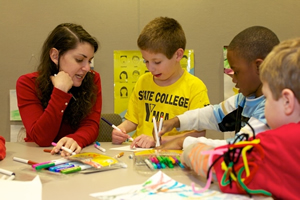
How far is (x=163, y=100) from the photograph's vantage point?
1741 millimetres

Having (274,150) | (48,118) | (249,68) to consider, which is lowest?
(48,118)

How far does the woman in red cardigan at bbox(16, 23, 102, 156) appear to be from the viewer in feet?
5.01

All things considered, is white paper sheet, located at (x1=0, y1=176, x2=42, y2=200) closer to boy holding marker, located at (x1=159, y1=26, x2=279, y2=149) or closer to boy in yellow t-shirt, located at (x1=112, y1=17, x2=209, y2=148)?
boy holding marker, located at (x1=159, y1=26, x2=279, y2=149)

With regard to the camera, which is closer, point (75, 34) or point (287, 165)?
point (287, 165)

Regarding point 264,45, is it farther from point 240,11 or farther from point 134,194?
point 240,11

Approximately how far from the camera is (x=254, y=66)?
1.22 meters

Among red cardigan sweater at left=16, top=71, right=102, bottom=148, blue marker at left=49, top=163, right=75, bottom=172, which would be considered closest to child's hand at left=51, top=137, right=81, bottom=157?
red cardigan sweater at left=16, top=71, right=102, bottom=148

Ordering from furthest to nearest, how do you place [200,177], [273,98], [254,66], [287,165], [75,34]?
[75,34], [254,66], [200,177], [273,98], [287,165]

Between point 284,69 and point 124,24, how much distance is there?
192 cm

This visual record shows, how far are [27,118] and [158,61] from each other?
70cm

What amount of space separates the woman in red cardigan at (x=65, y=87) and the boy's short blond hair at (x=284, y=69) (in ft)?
3.00

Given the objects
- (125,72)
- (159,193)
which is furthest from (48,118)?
(125,72)

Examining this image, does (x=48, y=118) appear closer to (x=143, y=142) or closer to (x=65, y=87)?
(x=65, y=87)

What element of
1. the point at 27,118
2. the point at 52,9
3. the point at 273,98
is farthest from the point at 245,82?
the point at 52,9
